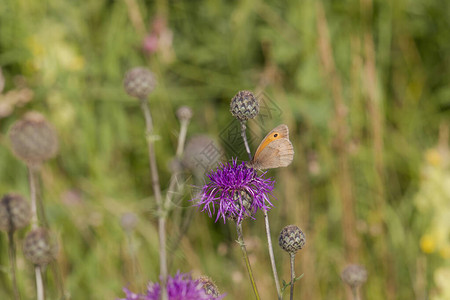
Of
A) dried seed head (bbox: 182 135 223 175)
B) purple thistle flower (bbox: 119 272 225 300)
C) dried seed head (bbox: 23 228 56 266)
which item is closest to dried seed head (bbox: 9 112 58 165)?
dried seed head (bbox: 23 228 56 266)

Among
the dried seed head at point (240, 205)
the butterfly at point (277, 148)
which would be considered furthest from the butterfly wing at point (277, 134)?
the dried seed head at point (240, 205)

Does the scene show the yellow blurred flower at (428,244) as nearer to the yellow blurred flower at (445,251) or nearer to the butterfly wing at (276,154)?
the yellow blurred flower at (445,251)

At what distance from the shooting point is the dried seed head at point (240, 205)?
0.98m

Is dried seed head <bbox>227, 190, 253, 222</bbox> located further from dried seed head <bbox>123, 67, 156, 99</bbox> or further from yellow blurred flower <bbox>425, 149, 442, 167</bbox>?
yellow blurred flower <bbox>425, 149, 442, 167</bbox>

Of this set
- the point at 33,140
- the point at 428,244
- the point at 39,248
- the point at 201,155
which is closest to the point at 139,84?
the point at 201,155

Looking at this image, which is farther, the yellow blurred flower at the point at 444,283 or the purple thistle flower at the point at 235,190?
the yellow blurred flower at the point at 444,283

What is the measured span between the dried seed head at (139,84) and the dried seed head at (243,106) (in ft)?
1.57

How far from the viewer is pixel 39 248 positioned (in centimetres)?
122

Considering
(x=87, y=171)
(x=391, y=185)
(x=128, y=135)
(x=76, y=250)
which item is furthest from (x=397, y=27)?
(x=76, y=250)

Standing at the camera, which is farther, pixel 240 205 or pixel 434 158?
pixel 434 158

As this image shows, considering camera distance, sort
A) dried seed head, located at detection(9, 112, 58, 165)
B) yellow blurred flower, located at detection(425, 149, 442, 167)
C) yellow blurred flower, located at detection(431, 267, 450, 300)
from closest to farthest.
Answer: dried seed head, located at detection(9, 112, 58, 165)
yellow blurred flower, located at detection(431, 267, 450, 300)
yellow blurred flower, located at detection(425, 149, 442, 167)

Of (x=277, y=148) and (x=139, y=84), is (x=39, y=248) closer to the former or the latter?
(x=139, y=84)

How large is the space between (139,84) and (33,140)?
15.4 inches

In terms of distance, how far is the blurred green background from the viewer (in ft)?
7.22
